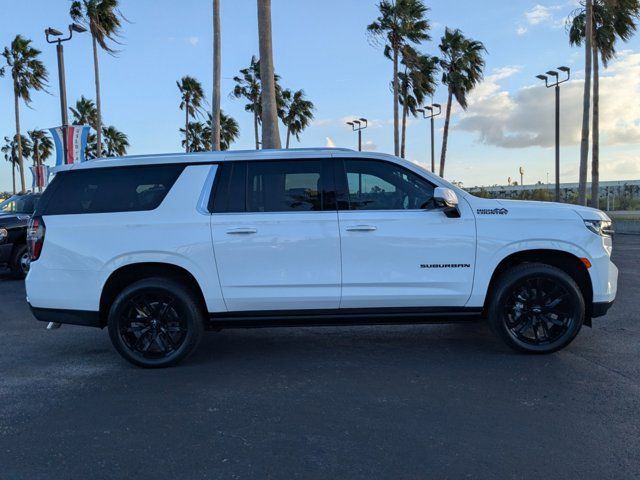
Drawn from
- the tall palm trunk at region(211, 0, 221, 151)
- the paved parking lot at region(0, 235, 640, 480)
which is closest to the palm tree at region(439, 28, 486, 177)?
the tall palm trunk at region(211, 0, 221, 151)

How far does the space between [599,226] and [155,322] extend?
170 inches

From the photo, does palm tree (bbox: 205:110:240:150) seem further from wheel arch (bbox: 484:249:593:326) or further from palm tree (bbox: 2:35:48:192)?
wheel arch (bbox: 484:249:593:326)

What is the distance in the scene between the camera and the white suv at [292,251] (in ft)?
16.2

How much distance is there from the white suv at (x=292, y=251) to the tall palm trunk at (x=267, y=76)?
8.11m

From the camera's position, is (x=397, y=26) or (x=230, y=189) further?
(x=397, y=26)

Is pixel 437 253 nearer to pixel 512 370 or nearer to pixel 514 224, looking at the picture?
pixel 514 224

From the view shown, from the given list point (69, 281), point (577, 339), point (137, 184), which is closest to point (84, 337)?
point (69, 281)

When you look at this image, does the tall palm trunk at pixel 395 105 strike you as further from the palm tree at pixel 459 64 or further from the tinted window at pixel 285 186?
the tinted window at pixel 285 186

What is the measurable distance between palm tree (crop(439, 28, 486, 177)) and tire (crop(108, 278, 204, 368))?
33.8 meters

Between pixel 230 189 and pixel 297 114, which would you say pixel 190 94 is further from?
pixel 230 189

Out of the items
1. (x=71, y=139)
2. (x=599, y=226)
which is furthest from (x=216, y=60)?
(x=599, y=226)

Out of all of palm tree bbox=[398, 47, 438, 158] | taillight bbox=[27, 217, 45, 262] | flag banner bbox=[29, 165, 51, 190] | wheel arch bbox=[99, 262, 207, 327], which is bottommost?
wheel arch bbox=[99, 262, 207, 327]

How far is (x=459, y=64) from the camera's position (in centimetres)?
3588

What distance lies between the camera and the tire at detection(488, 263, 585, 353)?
5.02 metres
